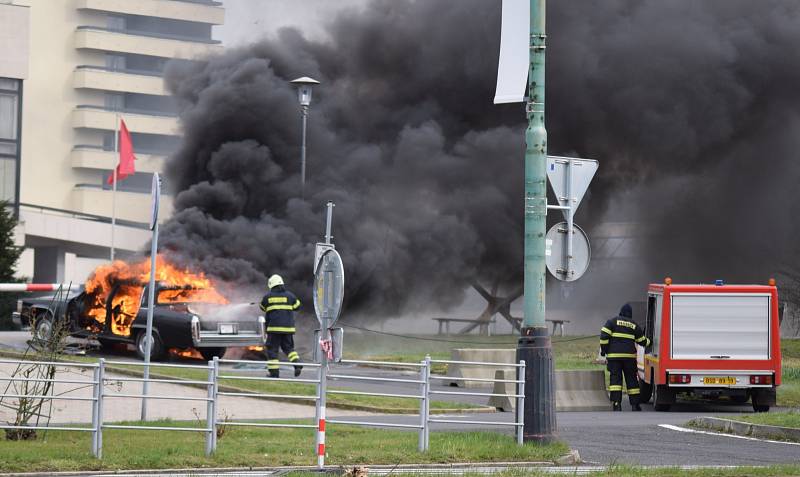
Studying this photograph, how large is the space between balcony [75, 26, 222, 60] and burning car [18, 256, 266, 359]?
57625mm

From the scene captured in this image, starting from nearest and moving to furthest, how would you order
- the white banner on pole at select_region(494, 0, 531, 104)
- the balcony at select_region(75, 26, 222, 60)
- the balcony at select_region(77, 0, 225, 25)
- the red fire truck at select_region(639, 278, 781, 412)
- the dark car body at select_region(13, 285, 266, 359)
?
the white banner on pole at select_region(494, 0, 531, 104)
the red fire truck at select_region(639, 278, 781, 412)
the dark car body at select_region(13, 285, 266, 359)
the balcony at select_region(75, 26, 222, 60)
the balcony at select_region(77, 0, 225, 25)

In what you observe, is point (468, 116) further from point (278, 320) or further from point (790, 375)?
point (278, 320)

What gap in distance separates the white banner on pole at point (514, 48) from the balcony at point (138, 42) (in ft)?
230

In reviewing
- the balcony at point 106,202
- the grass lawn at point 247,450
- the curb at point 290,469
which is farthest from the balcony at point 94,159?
the curb at point 290,469

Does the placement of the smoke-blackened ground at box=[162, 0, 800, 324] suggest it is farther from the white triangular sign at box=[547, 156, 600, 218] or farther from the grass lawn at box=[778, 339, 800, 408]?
the white triangular sign at box=[547, 156, 600, 218]

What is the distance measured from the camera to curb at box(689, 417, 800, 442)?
1484cm

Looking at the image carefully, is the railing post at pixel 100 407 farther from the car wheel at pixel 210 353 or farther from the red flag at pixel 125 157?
the red flag at pixel 125 157

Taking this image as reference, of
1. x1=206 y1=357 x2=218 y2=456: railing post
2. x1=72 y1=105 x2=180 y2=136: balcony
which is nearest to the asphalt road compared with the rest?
x1=206 y1=357 x2=218 y2=456: railing post

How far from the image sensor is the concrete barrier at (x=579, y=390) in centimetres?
1916

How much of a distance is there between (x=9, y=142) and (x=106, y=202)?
92.4ft

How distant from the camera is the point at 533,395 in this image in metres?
12.4

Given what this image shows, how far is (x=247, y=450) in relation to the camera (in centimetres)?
1240

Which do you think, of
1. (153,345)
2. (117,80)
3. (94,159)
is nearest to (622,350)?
(153,345)

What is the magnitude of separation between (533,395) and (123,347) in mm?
14775
